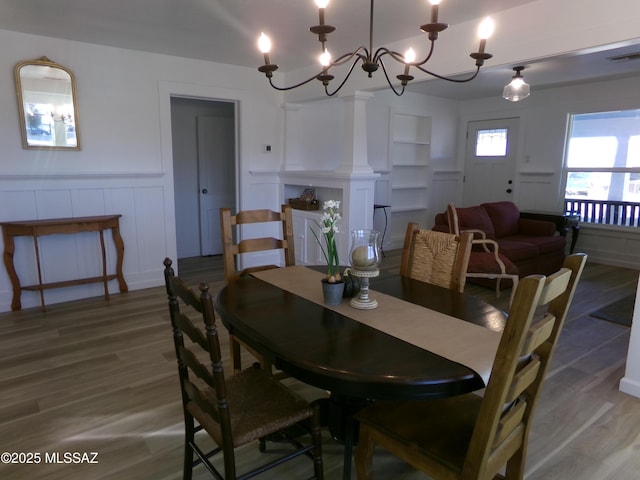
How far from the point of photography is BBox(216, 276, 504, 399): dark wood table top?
4.05 ft

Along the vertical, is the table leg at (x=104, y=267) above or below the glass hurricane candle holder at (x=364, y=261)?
below

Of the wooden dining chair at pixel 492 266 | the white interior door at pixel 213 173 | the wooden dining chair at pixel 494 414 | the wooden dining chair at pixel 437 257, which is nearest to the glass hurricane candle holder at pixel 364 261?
the wooden dining chair at pixel 494 414

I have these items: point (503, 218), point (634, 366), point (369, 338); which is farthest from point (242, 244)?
point (503, 218)

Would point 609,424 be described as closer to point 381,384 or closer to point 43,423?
point 381,384

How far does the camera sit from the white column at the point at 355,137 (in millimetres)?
4289

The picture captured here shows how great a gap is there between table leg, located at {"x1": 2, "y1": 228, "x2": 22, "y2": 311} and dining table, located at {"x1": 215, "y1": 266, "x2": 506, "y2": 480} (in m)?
2.68

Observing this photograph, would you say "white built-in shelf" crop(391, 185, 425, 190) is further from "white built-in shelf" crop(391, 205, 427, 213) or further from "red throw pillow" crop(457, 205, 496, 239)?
"red throw pillow" crop(457, 205, 496, 239)

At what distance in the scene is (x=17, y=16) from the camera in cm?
319

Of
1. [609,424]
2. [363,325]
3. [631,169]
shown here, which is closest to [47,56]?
[363,325]

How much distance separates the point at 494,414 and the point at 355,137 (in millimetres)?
3560

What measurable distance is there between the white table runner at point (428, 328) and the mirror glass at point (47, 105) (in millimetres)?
3059

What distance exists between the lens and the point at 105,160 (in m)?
4.11

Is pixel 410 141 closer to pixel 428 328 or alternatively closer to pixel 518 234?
pixel 518 234

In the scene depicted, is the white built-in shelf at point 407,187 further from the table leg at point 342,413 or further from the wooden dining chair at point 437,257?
the table leg at point 342,413
